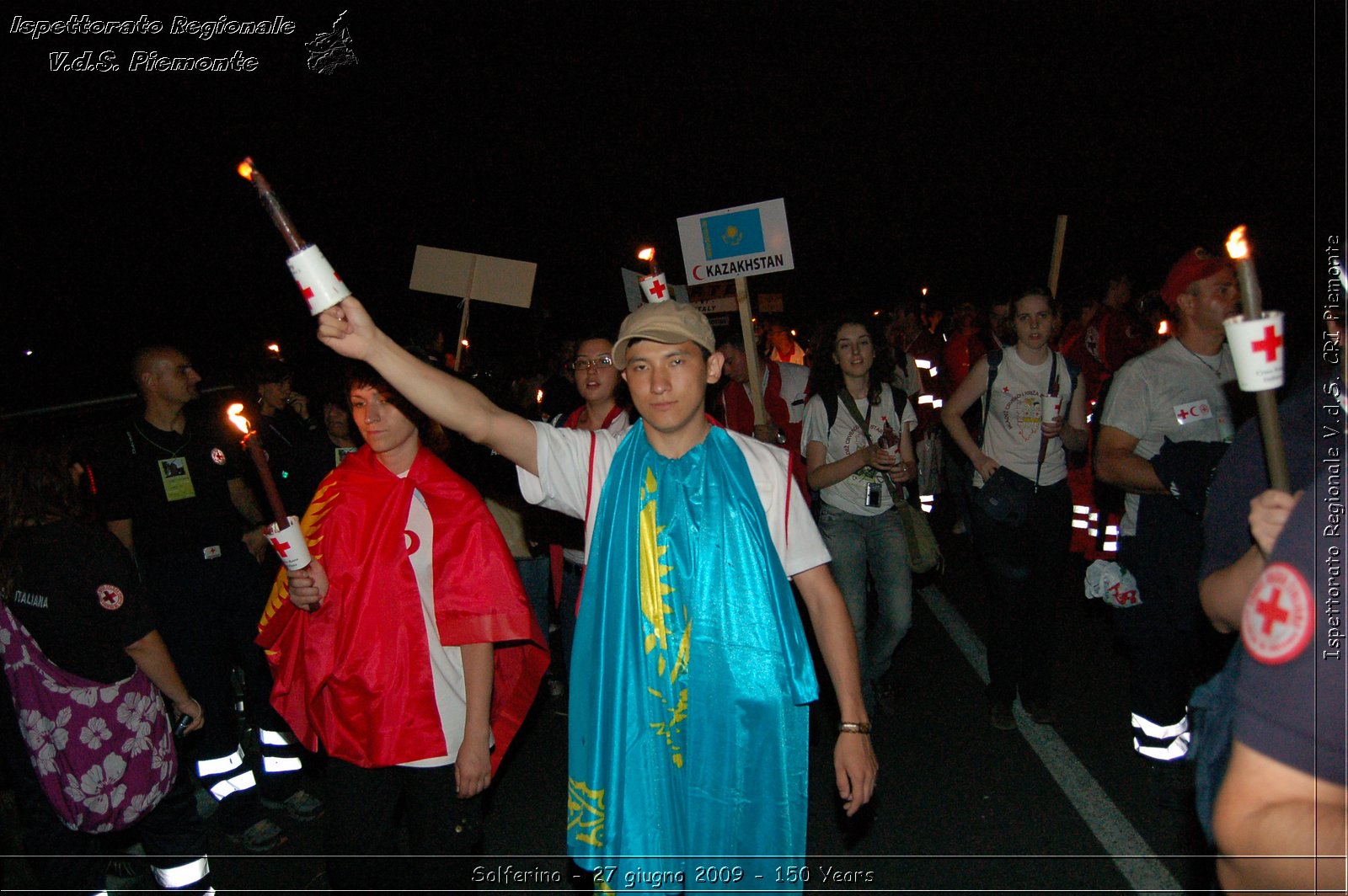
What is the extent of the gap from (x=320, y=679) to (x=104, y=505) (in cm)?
248

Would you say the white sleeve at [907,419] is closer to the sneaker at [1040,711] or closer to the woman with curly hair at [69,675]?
the sneaker at [1040,711]

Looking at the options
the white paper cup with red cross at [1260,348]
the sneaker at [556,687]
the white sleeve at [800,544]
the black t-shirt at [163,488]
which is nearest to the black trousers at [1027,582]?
the white sleeve at [800,544]

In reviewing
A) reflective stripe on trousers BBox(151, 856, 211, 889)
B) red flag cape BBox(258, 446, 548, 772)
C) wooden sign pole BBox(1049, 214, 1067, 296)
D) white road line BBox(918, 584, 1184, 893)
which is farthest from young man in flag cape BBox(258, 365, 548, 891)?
wooden sign pole BBox(1049, 214, 1067, 296)

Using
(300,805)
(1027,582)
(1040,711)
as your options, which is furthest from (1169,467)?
(300,805)

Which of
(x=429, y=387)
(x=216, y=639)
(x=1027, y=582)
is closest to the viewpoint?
(x=429, y=387)

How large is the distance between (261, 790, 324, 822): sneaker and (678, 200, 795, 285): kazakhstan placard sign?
14.5 ft

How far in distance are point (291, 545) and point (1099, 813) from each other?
12.5ft

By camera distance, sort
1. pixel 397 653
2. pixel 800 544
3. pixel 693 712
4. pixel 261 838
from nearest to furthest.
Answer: pixel 693 712, pixel 800 544, pixel 397 653, pixel 261 838

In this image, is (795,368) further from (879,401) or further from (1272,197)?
(1272,197)

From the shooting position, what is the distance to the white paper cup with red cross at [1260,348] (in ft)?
5.92

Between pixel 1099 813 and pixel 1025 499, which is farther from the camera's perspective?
pixel 1025 499

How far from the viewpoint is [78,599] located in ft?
11.1

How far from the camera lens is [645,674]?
261 cm

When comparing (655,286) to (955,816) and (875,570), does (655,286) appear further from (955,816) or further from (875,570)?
(955,816)
